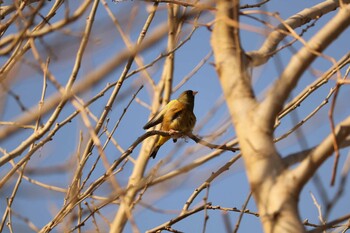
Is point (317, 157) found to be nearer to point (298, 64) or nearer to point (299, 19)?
point (298, 64)

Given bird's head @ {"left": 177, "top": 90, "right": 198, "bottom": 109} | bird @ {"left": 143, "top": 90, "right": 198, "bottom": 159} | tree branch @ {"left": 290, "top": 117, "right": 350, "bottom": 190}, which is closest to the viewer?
tree branch @ {"left": 290, "top": 117, "right": 350, "bottom": 190}

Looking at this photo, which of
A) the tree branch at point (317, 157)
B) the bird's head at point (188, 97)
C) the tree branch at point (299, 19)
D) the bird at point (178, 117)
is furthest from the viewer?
the bird's head at point (188, 97)

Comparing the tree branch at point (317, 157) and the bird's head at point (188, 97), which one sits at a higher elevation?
the bird's head at point (188, 97)

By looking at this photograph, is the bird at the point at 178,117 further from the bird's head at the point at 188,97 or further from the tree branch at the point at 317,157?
the tree branch at the point at 317,157

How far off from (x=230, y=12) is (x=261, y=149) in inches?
19.9

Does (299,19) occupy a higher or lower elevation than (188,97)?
lower

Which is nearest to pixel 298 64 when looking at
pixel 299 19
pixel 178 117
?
pixel 299 19

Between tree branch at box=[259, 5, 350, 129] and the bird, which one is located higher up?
the bird

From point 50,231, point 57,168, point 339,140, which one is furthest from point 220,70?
point 50,231

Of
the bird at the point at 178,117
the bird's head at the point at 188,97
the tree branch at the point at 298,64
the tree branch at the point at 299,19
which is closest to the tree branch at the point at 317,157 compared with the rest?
the tree branch at the point at 298,64

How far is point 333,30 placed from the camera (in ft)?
4.73

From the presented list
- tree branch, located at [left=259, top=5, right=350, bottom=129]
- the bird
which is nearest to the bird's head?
the bird

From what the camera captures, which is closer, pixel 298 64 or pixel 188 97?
pixel 298 64

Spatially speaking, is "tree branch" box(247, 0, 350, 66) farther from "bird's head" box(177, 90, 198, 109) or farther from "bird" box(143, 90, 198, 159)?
"bird's head" box(177, 90, 198, 109)
